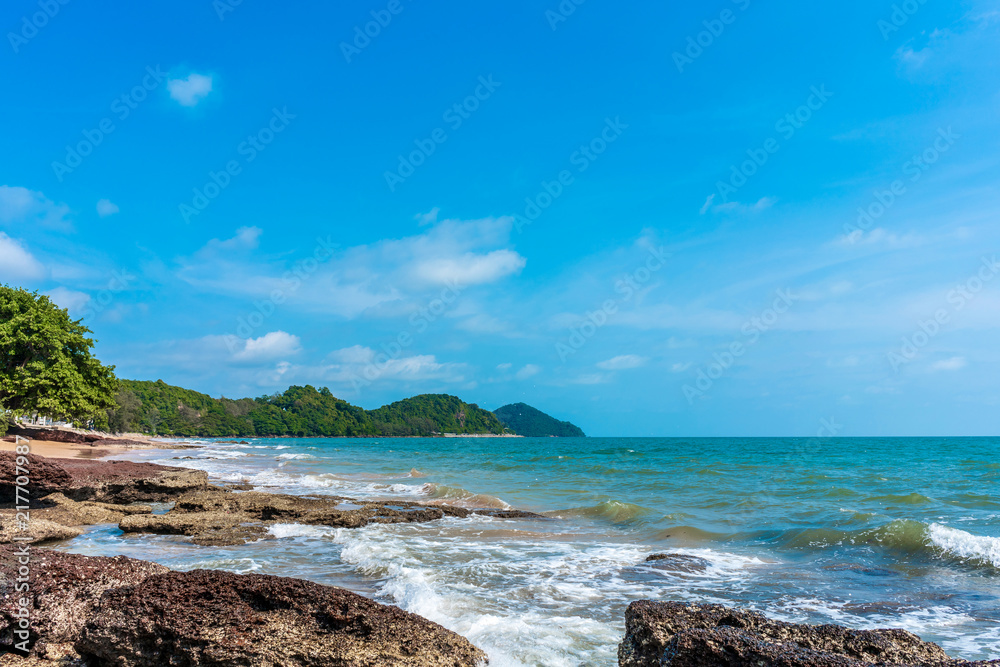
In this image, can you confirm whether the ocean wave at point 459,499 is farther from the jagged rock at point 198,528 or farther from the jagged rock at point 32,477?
the jagged rock at point 32,477

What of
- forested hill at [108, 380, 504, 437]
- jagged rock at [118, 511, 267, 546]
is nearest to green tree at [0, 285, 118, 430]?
jagged rock at [118, 511, 267, 546]

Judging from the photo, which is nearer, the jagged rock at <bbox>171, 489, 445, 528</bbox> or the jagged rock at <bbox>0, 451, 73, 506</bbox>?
the jagged rock at <bbox>0, 451, 73, 506</bbox>

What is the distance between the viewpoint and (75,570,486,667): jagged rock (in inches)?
167

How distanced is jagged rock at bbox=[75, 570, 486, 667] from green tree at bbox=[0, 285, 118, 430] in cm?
3540

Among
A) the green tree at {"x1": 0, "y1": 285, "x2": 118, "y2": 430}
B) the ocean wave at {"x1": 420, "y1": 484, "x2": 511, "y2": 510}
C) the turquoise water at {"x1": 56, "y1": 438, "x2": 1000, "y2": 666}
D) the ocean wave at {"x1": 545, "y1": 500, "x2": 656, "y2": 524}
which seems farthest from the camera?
the green tree at {"x1": 0, "y1": 285, "x2": 118, "y2": 430}

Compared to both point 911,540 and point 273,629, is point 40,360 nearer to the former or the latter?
point 273,629

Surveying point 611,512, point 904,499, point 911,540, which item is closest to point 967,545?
point 911,540

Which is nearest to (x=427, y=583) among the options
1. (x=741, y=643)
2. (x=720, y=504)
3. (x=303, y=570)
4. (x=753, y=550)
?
(x=303, y=570)

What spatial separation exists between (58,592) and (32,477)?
29.0 ft

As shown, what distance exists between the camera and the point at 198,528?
11.0 metres

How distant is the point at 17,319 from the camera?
107 feet

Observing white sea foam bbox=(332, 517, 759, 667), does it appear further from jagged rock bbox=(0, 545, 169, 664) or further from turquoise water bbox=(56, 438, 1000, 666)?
jagged rock bbox=(0, 545, 169, 664)

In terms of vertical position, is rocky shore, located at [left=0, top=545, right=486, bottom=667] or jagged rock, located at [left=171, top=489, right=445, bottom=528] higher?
rocky shore, located at [left=0, top=545, right=486, bottom=667]

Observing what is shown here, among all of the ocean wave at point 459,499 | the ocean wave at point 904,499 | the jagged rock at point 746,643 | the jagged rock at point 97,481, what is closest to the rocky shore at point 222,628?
the jagged rock at point 746,643
